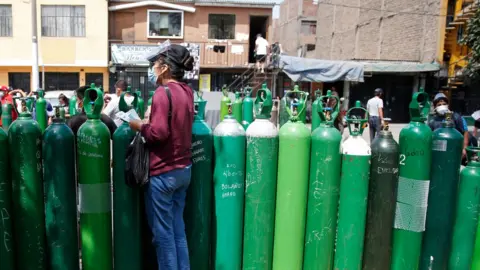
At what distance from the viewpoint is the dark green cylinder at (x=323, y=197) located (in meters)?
2.73

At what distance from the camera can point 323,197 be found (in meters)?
2.76

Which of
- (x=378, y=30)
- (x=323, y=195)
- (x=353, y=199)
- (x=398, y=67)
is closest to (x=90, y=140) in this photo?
(x=323, y=195)

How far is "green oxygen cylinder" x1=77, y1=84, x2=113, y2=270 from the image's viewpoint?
257 centimetres

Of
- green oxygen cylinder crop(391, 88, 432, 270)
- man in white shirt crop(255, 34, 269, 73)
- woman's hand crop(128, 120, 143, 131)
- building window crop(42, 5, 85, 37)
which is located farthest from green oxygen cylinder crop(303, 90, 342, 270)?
building window crop(42, 5, 85, 37)

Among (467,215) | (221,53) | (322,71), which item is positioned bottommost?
(467,215)

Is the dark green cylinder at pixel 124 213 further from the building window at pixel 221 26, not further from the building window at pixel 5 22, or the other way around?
the building window at pixel 5 22

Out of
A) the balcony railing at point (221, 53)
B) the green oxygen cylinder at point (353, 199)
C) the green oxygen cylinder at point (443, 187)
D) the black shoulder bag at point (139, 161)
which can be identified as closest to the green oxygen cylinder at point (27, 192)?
the black shoulder bag at point (139, 161)

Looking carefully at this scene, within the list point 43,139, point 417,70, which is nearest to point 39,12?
point 417,70

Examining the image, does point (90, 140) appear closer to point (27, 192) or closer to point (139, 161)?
point (139, 161)

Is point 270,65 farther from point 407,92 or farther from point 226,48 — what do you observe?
point 407,92

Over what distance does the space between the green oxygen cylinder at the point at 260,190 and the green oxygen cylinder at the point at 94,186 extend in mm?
884

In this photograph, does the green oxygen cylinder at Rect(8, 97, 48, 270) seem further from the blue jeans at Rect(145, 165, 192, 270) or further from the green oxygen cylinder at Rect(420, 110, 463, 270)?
the green oxygen cylinder at Rect(420, 110, 463, 270)

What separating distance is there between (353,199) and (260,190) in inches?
23.2

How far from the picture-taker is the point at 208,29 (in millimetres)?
19922
